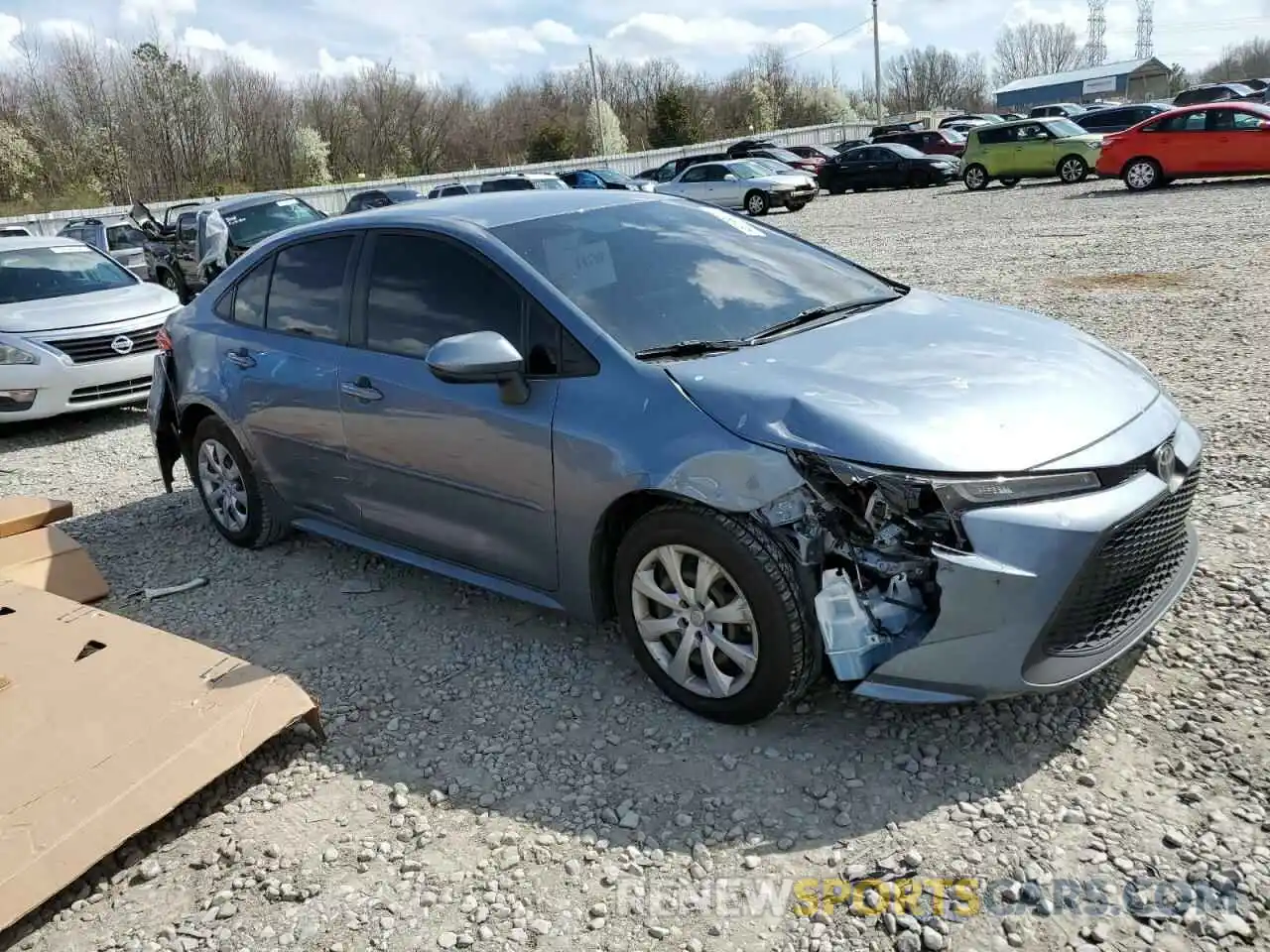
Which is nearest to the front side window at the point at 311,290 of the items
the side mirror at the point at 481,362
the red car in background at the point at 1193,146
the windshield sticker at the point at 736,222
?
the side mirror at the point at 481,362

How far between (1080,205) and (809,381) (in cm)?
1772

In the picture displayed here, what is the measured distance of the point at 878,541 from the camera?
113 inches

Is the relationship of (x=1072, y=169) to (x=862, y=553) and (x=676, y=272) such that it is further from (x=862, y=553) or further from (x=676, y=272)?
(x=862, y=553)

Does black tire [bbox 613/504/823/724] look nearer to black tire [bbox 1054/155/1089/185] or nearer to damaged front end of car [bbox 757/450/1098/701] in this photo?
damaged front end of car [bbox 757/450/1098/701]

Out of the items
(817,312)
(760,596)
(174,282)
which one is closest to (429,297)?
(817,312)

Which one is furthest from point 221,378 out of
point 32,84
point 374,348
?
point 32,84

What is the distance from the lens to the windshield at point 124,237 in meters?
17.4

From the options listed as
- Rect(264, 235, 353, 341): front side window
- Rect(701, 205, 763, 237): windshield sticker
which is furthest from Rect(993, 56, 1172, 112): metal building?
Rect(264, 235, 353, 341): front side window

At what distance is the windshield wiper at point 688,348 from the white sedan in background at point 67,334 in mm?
6131

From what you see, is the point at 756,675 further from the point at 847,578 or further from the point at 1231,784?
the point at 1231,784

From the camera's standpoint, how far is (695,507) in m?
3.09

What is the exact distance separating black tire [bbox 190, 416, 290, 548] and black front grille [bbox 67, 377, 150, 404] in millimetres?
3326

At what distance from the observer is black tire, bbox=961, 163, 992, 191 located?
978 inches

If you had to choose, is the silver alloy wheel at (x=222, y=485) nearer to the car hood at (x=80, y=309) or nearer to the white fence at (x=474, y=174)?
the car hood at (x=80, y=309)
